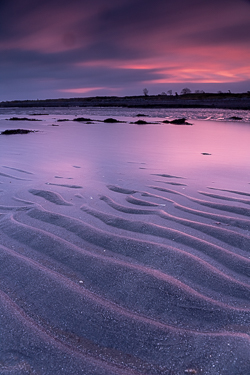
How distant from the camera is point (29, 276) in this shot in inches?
68.3

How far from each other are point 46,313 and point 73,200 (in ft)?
5.18

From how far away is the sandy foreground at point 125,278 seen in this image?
1.21m

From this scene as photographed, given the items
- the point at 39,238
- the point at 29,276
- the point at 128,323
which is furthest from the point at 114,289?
the point at 39,238

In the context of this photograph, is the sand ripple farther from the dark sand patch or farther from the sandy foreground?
the dark sand patch

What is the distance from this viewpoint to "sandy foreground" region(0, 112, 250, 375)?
121cm

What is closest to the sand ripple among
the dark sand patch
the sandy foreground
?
the sandy foreground

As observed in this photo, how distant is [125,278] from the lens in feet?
5.58

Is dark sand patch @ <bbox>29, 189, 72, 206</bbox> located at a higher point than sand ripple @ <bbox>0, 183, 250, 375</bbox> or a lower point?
higher

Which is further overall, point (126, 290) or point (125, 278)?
point (125, 278)

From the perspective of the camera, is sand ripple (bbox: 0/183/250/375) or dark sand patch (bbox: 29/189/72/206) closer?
sand ripple (bbox: 0/183/250/375)

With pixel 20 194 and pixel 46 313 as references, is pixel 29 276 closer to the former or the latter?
pixel 46 313

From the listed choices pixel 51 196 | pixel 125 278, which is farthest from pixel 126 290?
pixel 51 196

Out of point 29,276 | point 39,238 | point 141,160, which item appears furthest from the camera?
point 141,160

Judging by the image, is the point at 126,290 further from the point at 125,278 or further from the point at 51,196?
the point at 51,196
